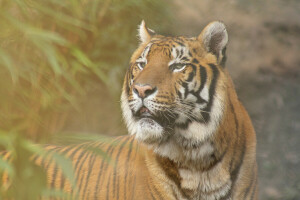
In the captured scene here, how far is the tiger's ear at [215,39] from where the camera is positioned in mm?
2355

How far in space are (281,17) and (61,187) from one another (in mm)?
3370

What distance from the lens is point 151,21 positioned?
3967 millimetres

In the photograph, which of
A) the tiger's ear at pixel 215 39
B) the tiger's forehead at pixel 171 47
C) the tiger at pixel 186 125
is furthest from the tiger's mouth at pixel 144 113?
the tiger's ear at pixel 215 39

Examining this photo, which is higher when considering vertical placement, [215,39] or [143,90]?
[215,39]

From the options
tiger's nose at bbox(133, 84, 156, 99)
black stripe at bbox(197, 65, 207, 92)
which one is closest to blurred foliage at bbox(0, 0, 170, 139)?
tiger's nose at bbox(133, 84, 156, 99)

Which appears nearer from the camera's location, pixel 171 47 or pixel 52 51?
pixel 52 51

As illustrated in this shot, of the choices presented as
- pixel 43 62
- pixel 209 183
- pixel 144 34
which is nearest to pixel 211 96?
pixel 209 183

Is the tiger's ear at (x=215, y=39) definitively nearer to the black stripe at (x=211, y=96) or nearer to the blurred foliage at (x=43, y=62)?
the black stripe at (x=211, y=96)

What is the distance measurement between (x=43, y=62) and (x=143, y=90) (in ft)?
1.64

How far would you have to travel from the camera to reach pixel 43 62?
89.3 inches

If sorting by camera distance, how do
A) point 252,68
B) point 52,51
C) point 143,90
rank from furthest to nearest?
1. point 252,68
2. point 143,90
3. point 52,51

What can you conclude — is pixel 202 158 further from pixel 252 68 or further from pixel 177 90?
pixel 252 68

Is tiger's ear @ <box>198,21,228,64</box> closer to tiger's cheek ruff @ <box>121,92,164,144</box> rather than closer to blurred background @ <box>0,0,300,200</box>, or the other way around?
tiger's cheek ruff @ <box>121,92,164,144</box>

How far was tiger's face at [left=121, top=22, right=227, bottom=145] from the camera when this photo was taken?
7.20 ft
